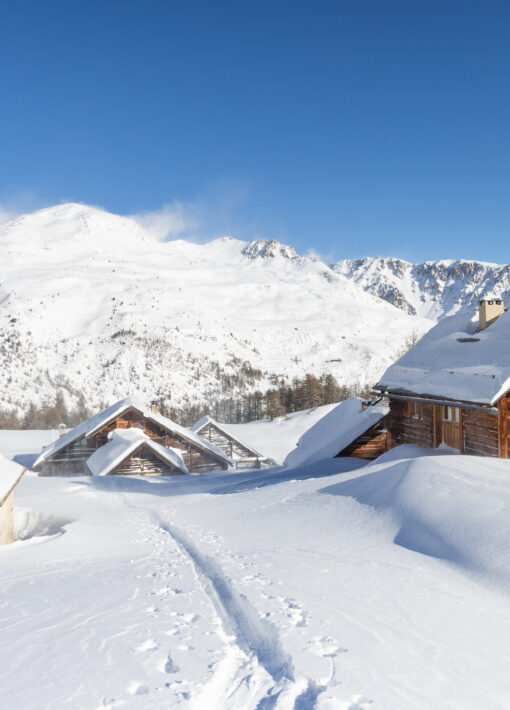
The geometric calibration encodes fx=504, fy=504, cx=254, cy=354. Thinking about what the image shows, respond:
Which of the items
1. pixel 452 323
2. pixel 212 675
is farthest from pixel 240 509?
pixel 452 323

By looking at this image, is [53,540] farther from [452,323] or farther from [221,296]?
[221,296]

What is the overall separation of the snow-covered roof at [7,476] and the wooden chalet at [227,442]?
2290 cm

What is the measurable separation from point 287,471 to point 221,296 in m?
131

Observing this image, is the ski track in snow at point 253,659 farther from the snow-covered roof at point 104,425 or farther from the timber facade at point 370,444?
the snow-covered roof at point 104,425

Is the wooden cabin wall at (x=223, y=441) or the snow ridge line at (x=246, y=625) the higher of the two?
the snow ridge line at (x=246, y=625)

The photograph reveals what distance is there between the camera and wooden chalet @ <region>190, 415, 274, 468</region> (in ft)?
127

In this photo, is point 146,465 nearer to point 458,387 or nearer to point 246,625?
point 458,387

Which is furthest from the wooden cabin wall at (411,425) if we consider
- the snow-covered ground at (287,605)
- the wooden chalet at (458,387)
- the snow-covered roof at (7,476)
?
the snow-covered roof at (7,476)

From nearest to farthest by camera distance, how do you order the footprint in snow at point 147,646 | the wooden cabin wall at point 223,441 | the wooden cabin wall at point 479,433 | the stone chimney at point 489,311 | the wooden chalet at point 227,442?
1. the footprint in snow at point 147,646
2. the wooden cabin wall at point 479,433
3. the stone chimney at point 489,311
4. the wooden chalet at point 227,442
5. the wooden cabin wall at point 223,441

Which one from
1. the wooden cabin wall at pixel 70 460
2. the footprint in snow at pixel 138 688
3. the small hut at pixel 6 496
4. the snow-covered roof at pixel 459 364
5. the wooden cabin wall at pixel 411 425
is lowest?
the wooden cabin wall at pixel 70 460

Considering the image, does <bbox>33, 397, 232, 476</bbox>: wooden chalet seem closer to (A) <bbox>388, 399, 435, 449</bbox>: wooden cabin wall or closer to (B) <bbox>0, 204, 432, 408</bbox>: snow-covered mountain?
(A) <bbox>388, 399, 435, 449</bbox>: wooden cabin wall

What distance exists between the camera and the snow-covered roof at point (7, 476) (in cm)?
1397

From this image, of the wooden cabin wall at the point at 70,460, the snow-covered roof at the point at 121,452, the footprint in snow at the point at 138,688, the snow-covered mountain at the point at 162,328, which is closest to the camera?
the footprint in snow at the point at 138,688

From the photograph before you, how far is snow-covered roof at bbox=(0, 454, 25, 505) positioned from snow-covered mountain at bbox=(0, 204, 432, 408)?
7129 centimetres
